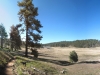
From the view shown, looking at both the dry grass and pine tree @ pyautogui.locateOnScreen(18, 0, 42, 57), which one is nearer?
the dry grass

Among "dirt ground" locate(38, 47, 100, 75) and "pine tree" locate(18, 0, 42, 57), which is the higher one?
"pine tree" locate(18, 0, 42, 57)

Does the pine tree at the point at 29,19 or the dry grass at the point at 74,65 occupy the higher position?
the pine tree at the point at 29,19

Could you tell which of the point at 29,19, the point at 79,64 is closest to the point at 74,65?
the point at 79,64

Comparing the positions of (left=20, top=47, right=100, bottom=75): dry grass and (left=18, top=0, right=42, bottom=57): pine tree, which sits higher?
(left=18, top=0, right=42, bottom=57): pine tree

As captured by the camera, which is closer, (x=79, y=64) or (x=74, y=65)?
A: (x=74, y=65)

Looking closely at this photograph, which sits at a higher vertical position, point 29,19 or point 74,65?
point 29,19

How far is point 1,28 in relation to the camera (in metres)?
75.9

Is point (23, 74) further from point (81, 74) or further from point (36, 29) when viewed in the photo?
point (36, 29)

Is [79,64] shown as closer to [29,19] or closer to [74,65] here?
[74,65]

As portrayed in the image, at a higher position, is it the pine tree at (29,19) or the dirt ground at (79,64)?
the pine tree at (29,19)

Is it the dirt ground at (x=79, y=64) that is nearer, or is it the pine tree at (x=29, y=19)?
the dirt ground at (x=79, y=64)

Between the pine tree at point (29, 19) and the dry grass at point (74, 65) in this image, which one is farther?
the pine tree at point (29, 19)

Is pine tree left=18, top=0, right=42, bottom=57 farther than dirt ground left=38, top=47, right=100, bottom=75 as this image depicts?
Yes

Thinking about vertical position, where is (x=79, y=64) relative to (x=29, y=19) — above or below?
below
